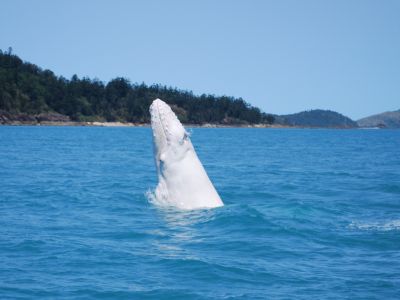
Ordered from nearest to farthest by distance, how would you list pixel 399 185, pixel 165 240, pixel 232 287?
pixel 232 287
pixel 165 240
pixel 399 185

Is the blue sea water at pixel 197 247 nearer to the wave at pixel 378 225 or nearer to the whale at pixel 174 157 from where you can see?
the wave at pixel 378 225

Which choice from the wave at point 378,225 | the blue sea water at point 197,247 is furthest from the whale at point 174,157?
the wave at point 378,225

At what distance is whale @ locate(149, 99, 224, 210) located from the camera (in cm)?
1290

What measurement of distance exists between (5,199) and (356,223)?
10.2 metres

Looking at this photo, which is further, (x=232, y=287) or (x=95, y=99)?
(x=95, y=99)

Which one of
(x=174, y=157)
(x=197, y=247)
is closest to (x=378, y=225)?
(x=197, y=247)

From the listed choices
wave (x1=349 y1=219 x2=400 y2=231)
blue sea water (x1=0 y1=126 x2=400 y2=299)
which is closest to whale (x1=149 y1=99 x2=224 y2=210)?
blue sea water (x1=0 y1=126 x2=400 y2=299)

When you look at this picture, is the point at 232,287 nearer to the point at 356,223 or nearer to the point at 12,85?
the point at 356,223

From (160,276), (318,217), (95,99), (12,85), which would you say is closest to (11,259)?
(160,276)

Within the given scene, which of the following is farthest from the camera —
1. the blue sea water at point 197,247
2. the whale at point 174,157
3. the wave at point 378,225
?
the wave at point 378,225

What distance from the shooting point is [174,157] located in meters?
12.9

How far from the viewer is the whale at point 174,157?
508 inches

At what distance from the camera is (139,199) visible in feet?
59.9

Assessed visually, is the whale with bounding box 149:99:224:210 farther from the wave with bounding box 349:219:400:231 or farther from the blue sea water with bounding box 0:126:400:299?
the wave with bounding box 349:219:400:231
